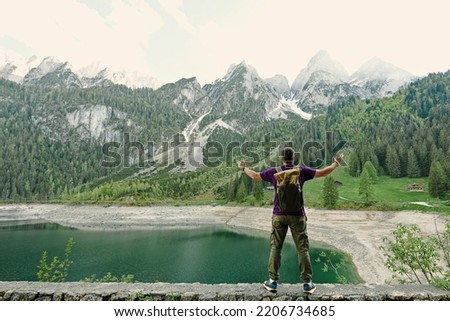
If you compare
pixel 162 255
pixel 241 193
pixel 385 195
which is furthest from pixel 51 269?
pixel 241 193

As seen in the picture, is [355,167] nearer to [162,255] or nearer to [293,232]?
[162,255]

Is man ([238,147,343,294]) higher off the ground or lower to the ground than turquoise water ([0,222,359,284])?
higher

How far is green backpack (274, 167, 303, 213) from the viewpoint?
666 centimetres

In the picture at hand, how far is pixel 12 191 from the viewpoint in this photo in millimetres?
162500

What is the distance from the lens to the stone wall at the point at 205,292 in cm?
666

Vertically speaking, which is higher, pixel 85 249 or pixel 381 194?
pixel 381 194

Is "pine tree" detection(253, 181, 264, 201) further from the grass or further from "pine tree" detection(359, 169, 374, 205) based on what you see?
"pine tree" detection(359, 169, 374, 205)

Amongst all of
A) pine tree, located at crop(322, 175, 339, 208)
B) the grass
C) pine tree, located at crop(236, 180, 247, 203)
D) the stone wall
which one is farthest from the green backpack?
pine tree, located at crop(236, 180, 247, 203)

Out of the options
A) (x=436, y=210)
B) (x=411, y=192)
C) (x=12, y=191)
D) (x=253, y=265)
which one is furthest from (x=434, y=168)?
(x=12, y=191)

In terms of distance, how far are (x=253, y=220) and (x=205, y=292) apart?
72420mm

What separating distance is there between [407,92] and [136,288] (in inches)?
8496

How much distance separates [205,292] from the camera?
6.89 m

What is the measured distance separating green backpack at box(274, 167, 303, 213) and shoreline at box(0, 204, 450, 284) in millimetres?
29426
